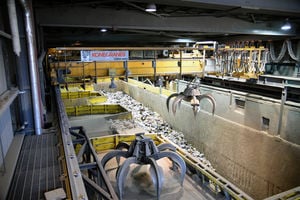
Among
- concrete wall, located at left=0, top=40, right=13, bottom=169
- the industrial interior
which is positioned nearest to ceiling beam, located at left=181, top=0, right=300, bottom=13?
the industrial interior

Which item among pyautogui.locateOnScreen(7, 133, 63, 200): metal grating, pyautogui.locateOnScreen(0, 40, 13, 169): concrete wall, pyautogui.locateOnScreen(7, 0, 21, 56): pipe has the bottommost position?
pyautogui.locateOnScreen(7, 133, 63, 200): metal grating

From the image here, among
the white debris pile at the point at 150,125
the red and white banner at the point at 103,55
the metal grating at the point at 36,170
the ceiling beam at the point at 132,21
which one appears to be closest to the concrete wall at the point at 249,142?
the white debris pile at the point at 150,125

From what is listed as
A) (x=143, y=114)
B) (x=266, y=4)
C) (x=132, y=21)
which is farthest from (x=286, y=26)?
(x=143, y=114)

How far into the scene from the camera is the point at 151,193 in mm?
4617

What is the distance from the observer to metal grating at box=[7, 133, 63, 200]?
2086mm

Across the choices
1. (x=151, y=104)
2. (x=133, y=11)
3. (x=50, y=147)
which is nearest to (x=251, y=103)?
(x=151, y=104)

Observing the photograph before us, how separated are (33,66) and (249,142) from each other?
519 centimetres

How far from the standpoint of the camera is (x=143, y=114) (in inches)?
389

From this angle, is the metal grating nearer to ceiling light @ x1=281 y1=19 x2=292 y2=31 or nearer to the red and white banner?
the red and white banner

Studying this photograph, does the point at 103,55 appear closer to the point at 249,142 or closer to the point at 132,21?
the point at 132,21

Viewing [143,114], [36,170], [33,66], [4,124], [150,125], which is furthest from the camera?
[143,114]

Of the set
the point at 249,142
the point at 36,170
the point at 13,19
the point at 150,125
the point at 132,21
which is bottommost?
the point at 150,125

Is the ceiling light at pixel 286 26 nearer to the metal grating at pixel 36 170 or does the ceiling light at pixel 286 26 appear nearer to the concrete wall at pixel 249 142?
the concrete wall at pixel 249 142

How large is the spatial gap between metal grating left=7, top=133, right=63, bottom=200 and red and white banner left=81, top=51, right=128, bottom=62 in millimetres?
1668
